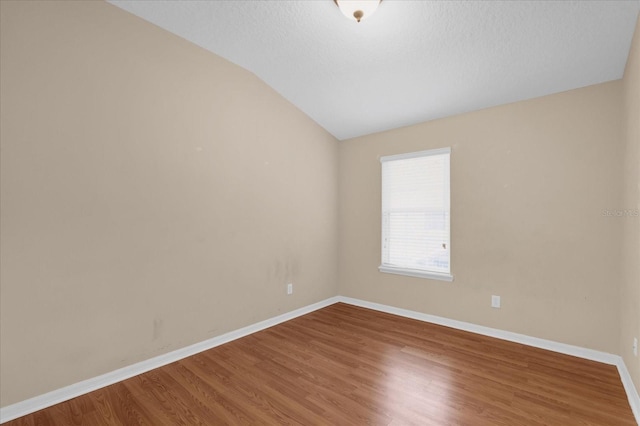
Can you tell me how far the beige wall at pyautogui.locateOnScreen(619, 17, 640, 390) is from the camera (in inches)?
77.1

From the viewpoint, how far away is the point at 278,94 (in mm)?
3668

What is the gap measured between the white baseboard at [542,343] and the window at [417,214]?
506 mm

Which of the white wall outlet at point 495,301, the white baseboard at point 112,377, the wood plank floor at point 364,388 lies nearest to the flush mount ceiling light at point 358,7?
the wood plank floor at point 364,388

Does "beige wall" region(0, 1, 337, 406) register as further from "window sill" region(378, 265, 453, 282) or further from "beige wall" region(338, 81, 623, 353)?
"beige wall" region(338, 81, 623, 353)

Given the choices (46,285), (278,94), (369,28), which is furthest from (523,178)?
(46,285)

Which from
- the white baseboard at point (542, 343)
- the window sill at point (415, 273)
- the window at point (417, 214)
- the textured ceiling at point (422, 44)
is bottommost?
the white baseboard at point (542, 343)

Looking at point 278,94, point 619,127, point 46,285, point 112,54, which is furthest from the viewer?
point 278,94

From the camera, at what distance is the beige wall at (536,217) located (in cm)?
262

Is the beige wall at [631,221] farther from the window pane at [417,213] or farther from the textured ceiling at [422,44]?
the window pane at [417,213]

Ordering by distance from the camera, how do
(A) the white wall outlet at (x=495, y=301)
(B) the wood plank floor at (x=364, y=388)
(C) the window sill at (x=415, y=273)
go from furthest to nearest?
(C) the window sill at (x=415, y=273)
(A) the white wall outlet at (x=495, y=301)
(B) the wood plank floor at (x=364, y=388)

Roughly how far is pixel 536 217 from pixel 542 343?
4.01 feet

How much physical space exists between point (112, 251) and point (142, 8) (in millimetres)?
1983

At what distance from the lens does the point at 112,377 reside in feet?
7.63

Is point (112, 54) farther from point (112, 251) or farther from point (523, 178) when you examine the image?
point (523, 178)
